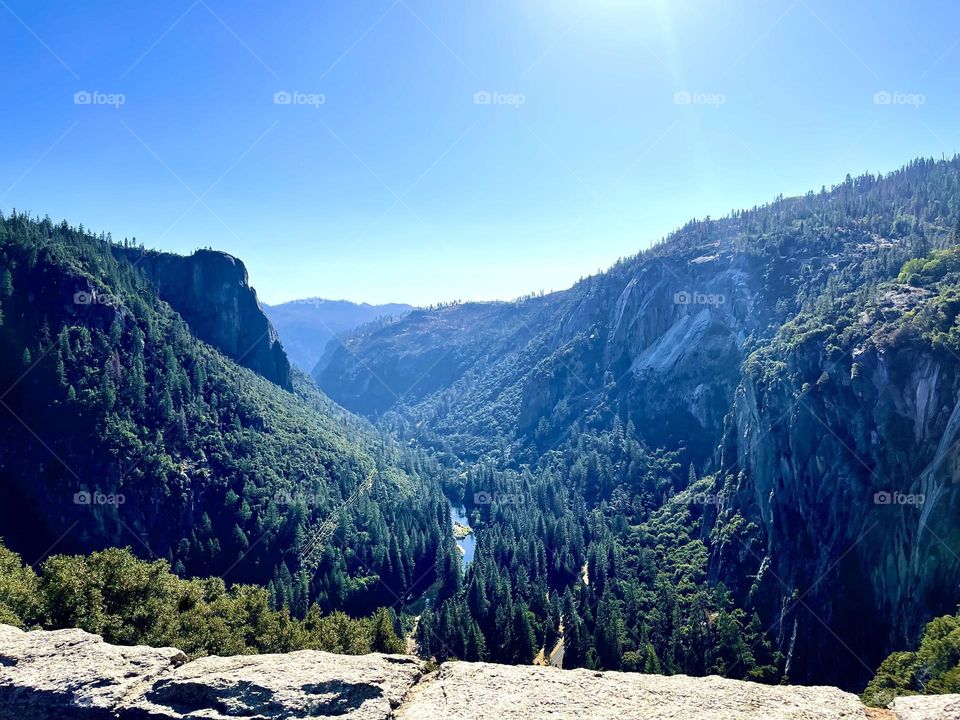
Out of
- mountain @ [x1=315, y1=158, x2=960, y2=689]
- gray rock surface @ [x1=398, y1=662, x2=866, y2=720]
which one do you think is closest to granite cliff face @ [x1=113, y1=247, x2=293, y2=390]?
mountain @ [x1=315, y1=158, x2=960, y2=689]

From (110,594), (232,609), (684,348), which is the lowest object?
(232,609)

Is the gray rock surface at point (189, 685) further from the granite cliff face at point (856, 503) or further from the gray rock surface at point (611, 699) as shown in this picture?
the granite cliff face at point (856, 503)

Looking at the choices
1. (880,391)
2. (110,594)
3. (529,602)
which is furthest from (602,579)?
(110,594)

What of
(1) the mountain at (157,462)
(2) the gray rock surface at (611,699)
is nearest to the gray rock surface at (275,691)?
(2) the gray rock surface at (611,699)

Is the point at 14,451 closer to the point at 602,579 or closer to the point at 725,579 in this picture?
the point at 602,579

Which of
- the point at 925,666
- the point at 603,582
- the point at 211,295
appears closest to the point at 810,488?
the point at 603,582

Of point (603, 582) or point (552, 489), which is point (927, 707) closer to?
point (603, 582)
